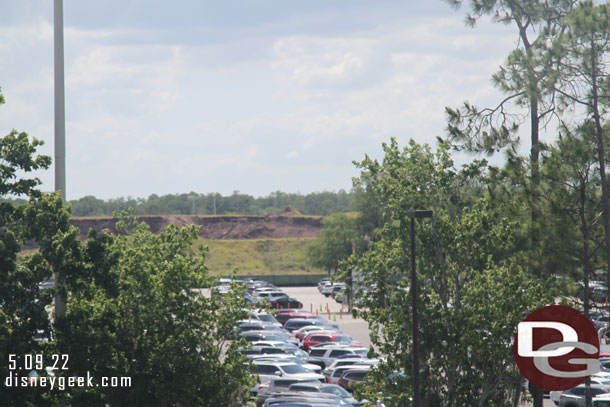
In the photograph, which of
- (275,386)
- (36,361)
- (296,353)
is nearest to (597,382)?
(275,386)

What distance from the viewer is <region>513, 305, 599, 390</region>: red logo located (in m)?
10.1

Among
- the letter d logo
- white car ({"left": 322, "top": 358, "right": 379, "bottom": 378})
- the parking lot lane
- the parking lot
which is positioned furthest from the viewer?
the parking lot lane

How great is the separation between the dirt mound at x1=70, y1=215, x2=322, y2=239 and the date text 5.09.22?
381ft

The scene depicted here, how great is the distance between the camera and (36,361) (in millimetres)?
15312

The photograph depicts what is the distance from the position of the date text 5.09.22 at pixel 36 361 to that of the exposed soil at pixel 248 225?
116064 millimetres

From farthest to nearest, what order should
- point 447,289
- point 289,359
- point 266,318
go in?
point 266,318
point 289,359
point 447,289

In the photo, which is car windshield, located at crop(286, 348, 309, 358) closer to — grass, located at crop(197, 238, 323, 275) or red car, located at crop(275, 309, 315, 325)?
red car, located at crop(275, 309, 315, 325)

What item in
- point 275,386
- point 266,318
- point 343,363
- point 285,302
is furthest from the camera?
point 285,302

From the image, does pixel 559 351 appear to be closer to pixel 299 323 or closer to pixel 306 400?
pixel 306 400

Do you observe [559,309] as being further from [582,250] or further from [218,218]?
[218,218]

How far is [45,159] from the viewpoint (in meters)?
16.6

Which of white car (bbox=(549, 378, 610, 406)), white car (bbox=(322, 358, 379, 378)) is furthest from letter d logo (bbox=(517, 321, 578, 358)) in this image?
white car (bbox=(322, 358, 379, 378))

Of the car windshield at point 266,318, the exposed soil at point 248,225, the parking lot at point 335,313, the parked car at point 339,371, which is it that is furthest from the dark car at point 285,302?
the exposed soil at point 248,225

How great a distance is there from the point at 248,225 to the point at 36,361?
121047mm
